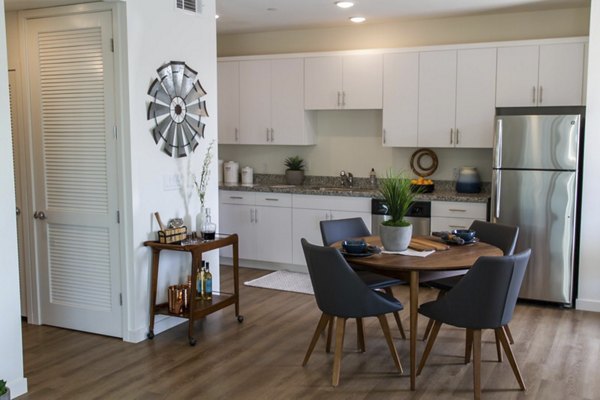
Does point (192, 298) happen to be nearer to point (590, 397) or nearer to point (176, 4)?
point (176, 4)

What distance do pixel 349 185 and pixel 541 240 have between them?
7.06 ft

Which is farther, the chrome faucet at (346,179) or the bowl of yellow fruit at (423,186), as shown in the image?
the chrome faucet at (346,179)

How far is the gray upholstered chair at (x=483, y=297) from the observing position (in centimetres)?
330

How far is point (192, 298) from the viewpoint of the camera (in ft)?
14.0

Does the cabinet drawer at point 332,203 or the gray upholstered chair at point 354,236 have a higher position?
the cabinet drawer at point 332,203

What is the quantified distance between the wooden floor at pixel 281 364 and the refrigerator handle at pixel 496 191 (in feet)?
2.95

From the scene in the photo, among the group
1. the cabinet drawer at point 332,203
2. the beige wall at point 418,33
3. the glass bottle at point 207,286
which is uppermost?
the beige wall at point 418,33

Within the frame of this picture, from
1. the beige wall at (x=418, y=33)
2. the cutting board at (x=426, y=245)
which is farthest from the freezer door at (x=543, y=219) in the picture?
the beige wall at (x=418, y=33)

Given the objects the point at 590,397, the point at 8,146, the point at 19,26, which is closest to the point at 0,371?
the point at 8,146

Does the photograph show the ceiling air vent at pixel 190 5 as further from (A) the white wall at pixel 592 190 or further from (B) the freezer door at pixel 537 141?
(A) the white wall at pixel 592 190

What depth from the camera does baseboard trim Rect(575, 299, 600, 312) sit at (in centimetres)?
516

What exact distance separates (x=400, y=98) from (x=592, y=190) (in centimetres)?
194

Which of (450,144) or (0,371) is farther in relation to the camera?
(450,144)

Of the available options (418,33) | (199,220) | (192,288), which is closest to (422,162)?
(418,33)
